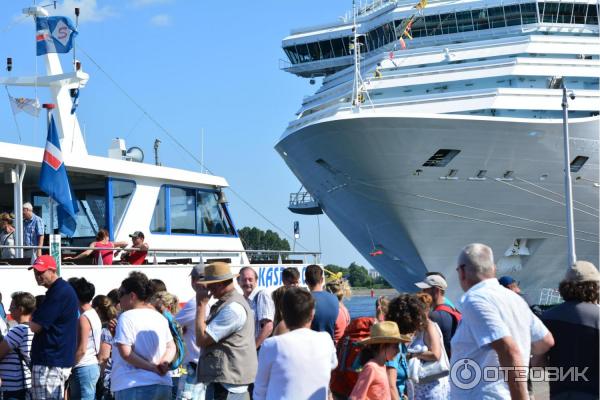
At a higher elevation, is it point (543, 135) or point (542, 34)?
point (542, 34)

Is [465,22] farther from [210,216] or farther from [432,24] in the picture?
[210,216]

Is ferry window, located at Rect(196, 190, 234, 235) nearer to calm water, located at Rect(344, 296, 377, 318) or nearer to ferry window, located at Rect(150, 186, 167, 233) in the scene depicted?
ferry window, located at Rect(150, 186, 167, 233)

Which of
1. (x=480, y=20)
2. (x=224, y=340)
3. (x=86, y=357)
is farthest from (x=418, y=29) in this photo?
(x=224, y=340)

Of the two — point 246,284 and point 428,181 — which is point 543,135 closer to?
point 428,181

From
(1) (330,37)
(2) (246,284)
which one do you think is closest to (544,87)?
(1) (330,37)

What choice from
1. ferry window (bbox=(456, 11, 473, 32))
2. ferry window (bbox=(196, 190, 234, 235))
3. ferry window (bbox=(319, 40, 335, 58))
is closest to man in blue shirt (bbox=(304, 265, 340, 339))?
ferry window (bbox=(196, 190, 234, 235))

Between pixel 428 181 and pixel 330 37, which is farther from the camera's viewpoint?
pixel 330 37

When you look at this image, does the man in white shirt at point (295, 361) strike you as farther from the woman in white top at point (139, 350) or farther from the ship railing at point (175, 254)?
the ship railing at point (175, 254)

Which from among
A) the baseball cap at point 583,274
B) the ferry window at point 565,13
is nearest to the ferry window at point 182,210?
the baseball cap at point 583,274

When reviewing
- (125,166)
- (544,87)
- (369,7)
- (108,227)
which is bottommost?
(108,227)

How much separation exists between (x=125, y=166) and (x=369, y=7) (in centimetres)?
2349

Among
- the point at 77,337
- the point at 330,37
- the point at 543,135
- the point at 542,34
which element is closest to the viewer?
the point at 77,337

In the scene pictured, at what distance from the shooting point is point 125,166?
13.2 meters

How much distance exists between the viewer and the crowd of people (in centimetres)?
499
